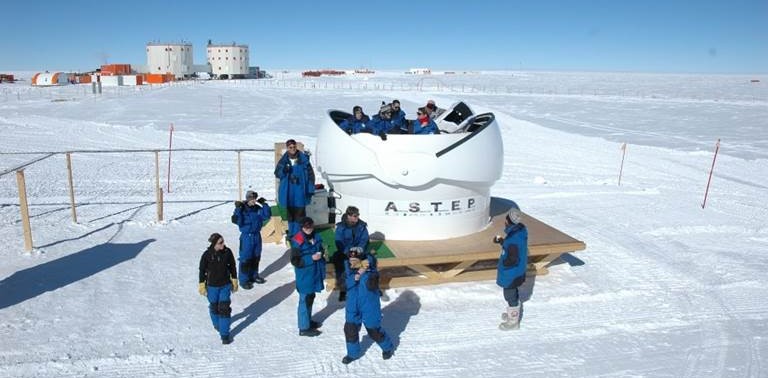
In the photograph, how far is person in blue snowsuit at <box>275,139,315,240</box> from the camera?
7.14 m

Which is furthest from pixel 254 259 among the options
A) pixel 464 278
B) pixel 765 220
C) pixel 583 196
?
pixel 765 220

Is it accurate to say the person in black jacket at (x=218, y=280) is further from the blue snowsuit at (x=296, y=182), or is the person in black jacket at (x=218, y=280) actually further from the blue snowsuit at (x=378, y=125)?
the blue snowsuit at (x=378, y=125)

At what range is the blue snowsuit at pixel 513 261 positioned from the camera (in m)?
5.61

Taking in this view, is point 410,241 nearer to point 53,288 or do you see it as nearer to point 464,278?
point 464,278

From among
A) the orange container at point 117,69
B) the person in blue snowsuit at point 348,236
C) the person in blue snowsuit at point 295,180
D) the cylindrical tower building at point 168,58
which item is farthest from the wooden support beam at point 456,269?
the cylindrical tower building at point 168,58

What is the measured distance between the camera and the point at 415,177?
22.8 ft

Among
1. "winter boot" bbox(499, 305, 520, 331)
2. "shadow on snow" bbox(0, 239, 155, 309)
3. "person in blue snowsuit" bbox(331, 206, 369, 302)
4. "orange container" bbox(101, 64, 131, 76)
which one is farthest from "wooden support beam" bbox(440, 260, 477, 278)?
"orange container" bbox(101, 64, 131, 76)

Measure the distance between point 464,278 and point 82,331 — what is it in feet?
14.8

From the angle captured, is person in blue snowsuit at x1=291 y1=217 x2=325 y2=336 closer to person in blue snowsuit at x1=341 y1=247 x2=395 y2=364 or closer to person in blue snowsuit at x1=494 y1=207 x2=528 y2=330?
person in blue snowsuit at x1=341 y1=247 x2=395 y2=364

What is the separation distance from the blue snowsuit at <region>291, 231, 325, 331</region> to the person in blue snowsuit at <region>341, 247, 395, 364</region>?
0.61 meters

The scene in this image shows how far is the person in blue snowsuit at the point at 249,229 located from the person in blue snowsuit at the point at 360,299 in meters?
2.15

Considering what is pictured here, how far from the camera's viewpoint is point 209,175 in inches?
532

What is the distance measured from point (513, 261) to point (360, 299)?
1.72 meters

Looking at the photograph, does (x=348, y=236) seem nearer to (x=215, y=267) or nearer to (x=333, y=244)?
(x=333, y=244)
